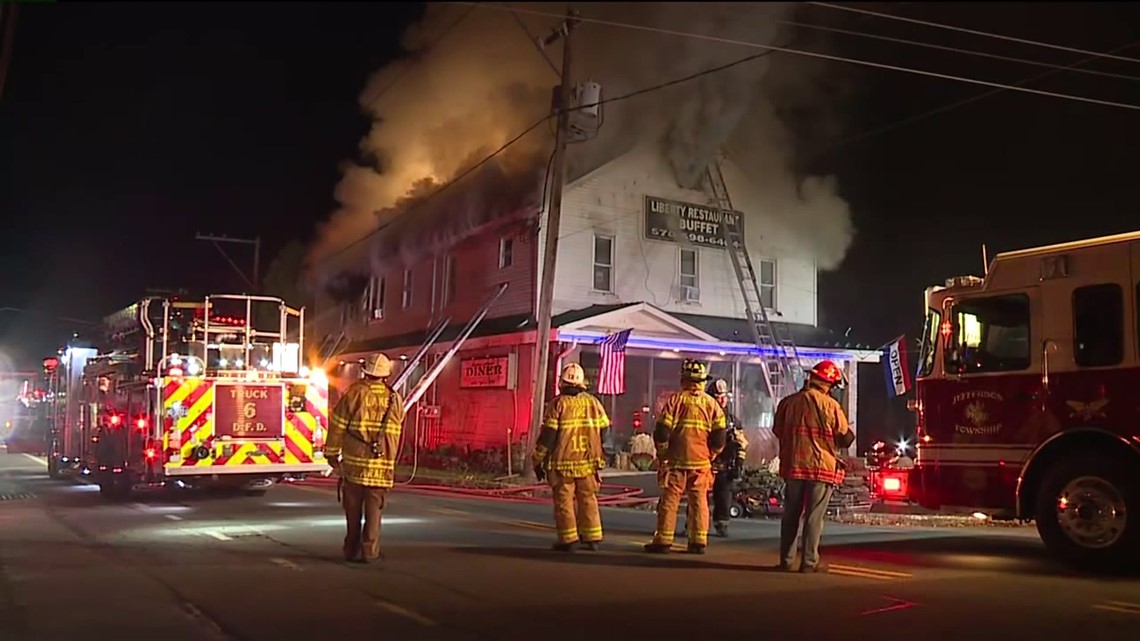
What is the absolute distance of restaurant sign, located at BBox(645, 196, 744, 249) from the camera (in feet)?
74.7

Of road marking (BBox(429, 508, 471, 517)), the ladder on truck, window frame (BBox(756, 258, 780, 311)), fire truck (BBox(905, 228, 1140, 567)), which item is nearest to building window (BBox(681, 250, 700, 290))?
the ladder on truck

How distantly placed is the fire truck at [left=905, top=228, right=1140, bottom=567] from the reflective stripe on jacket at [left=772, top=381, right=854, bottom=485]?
1.52m

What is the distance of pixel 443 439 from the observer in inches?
961

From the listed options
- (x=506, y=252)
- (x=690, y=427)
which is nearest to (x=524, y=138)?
(x=506, y=252)

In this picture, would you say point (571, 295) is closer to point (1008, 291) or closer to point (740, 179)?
point (740, 179)

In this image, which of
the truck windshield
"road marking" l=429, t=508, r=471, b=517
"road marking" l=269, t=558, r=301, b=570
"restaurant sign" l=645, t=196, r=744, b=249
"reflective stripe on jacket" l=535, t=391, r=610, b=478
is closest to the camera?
"road marking" l=269, t=558, r=301, b=570

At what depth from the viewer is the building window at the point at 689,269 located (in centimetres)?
2314

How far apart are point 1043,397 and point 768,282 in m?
16.0

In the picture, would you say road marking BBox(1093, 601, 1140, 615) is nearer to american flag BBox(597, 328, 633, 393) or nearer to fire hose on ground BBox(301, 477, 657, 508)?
fire hose on ground BBox(301, 477, 657, 508)

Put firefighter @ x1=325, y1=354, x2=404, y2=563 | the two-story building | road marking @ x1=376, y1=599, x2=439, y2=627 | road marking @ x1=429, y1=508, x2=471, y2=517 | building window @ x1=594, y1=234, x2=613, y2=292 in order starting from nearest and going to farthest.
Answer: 1. road marking @ x1=376, y1=599, x2=439, y2=627
2. firefighter @ x1=325, y1=354, x2=404, y2=563
3. road marking @ x1=429, y1=508, x2=471, y2=517
4. the two-story building
5. building window @ x1=594, y1=234, x2=613, y2=292

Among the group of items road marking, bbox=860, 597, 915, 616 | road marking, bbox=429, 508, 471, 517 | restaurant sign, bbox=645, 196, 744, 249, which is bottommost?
road marking, bbox=429, 508, 471, 517

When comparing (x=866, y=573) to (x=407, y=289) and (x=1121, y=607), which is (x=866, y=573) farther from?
(x=407, y=289)

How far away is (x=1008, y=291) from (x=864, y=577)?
112 inches

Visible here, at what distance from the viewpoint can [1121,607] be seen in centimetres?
646
